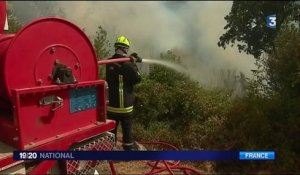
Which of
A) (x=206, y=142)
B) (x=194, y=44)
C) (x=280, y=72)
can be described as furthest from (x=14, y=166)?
(x=194, y=44)

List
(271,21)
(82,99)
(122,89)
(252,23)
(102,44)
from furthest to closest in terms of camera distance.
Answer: (252,23) < (271,21) < (102,44) < (122,89) < (82,99)

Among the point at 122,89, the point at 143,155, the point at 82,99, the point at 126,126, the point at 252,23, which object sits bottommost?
the point at 126,126

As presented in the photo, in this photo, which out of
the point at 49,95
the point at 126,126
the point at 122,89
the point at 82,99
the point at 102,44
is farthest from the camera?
the point at 102,44

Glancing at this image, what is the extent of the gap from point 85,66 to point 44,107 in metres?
0.64

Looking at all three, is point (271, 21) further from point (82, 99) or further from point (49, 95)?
point (49, 95)

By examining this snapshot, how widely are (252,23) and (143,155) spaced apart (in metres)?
18.4

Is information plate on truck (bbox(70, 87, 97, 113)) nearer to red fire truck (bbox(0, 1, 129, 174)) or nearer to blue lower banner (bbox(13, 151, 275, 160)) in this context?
red fire truck (bbox(0, 1, 129, 174))

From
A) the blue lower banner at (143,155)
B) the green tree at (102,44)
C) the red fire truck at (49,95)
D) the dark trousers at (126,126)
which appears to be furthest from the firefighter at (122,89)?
the green tree at (102,44)

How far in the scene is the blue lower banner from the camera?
3236 millimetres

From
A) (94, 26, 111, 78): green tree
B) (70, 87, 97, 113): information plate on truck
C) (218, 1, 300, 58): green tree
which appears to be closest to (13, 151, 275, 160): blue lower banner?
(70, 87, 97, 113): information plate on truck

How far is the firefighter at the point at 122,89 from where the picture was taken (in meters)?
5.92

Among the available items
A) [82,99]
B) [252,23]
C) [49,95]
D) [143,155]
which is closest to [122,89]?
[82,99]

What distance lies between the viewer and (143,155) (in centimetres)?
328

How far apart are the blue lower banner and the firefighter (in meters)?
2.46
